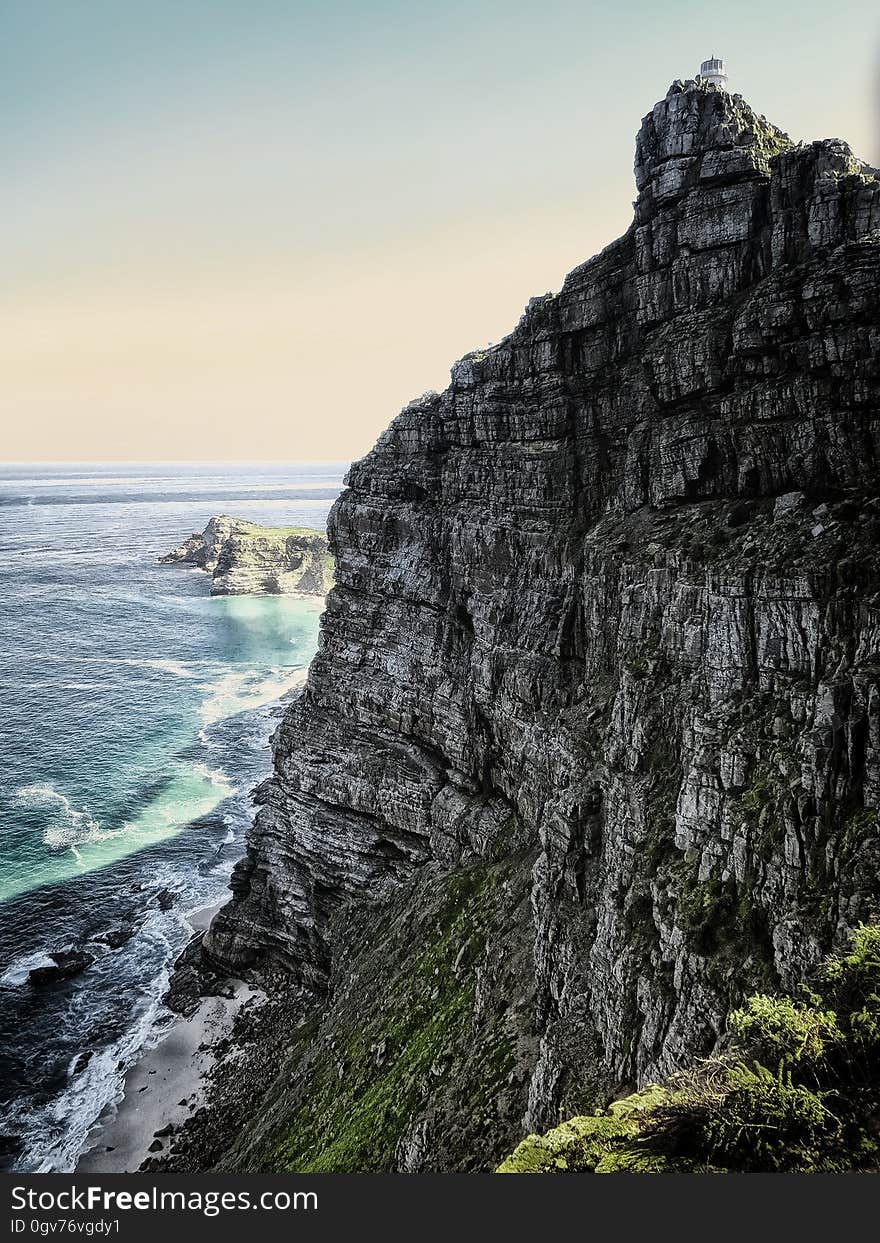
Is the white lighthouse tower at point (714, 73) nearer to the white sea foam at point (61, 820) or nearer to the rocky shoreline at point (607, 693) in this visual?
the rocky shoreline at point (607, 693)

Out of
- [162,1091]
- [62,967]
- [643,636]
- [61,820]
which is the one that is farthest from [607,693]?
[61,820]

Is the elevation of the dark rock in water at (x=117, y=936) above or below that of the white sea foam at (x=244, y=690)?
below

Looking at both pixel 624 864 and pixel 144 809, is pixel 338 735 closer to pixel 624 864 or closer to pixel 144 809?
pixel 624 864

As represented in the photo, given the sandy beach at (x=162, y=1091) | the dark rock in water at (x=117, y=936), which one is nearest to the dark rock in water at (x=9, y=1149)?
the sandy beach at (x=162, y=1091)

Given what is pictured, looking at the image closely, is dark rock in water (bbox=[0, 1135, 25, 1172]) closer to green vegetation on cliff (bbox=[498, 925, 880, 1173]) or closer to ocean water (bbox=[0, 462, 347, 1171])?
ocean water (bbox=[0, 462, 347, 1171])

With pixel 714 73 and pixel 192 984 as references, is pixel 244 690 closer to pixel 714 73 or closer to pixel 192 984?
pixel 192 984
